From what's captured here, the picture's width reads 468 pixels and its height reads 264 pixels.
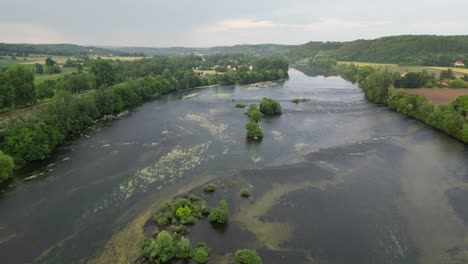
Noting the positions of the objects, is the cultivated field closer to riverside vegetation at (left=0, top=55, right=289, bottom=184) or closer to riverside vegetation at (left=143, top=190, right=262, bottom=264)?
riverside vegetation at (left=143, top=190, right=262, bottom=264)

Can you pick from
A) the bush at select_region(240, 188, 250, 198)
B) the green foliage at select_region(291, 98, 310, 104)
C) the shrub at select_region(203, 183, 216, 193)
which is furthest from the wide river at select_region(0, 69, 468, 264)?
the green foliage at select_region(291, 98, 310, 104)

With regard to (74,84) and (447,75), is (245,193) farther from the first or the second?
(447,75)

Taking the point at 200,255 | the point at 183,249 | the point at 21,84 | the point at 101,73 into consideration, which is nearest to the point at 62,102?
the point at 21,84

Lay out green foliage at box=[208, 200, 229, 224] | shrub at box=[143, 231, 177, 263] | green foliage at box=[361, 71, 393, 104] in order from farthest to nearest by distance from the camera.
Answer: green foliage at box=[361, 71, 393, 104] → green foliage at box=[208, 200, 229, 224] → shrub at box=[143, 231, 177, 263]

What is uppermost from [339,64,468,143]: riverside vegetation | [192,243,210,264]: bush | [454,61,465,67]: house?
[454,61,465,67]: house

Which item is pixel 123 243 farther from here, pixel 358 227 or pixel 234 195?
pixel 358 227

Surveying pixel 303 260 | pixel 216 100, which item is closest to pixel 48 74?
pixel 216 100
